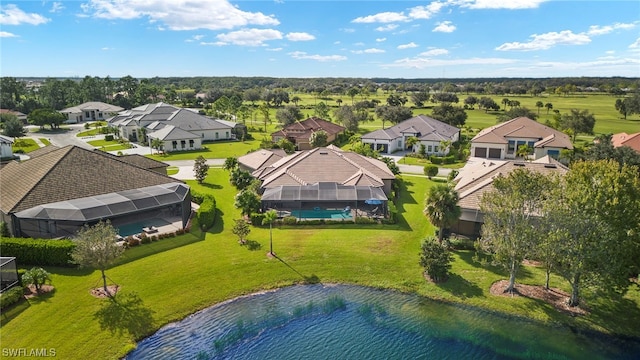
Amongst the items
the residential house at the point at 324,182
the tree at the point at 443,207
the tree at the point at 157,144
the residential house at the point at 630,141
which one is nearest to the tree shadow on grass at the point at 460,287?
the tree at the point at 443,207

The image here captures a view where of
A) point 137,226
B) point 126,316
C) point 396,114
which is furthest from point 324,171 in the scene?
point 396,114

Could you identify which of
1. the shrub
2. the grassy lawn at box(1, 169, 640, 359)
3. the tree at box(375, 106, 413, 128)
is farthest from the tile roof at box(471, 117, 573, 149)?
the shrub

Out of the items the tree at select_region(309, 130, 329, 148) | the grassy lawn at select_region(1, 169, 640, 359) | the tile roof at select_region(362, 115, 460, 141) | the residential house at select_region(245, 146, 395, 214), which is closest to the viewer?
the grassy lawn at select_region(1, 169, 640, 359)

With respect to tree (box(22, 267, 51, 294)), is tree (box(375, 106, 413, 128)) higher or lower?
higher

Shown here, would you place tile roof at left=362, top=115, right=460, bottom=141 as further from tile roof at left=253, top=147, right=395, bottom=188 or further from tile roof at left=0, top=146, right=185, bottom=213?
tile roof at left=0, top=146, right=185, bottom=213

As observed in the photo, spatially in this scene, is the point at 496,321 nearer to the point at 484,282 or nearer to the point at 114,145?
the point at 484,282

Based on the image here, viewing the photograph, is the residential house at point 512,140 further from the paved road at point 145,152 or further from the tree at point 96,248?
the tree at point 96,248
